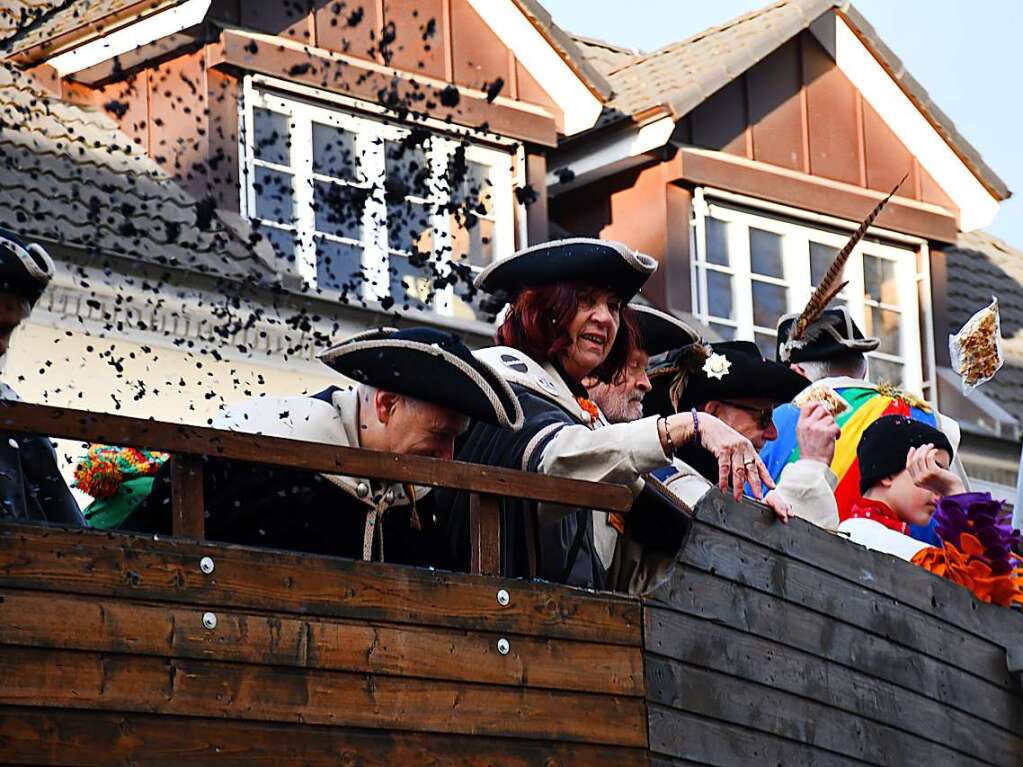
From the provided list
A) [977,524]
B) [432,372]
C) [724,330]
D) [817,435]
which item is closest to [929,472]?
[977,524]

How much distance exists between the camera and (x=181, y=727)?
5.59 metres

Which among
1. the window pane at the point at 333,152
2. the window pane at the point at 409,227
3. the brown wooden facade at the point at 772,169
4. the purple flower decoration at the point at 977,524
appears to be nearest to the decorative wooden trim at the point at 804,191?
the brown wooden facade at the point at 772,169

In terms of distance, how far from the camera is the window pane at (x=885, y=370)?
15.8 meters

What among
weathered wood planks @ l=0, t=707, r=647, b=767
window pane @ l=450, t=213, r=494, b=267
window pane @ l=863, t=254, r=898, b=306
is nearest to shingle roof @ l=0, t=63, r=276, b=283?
window pane @ l=450, t=213, r=494, b=267

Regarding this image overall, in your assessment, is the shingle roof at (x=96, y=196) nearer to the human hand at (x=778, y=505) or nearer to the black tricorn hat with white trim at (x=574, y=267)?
the black tricorn hat with white trim at (x=574, y=267)

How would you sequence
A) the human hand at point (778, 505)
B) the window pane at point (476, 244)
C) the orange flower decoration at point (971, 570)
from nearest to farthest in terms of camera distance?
the human hand at point (778, 505)
the orange flower decoration at point (971, 570)
the window pane at point (476, 244)

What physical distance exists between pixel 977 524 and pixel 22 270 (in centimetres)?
362

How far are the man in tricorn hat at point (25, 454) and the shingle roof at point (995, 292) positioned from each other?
10709 mm

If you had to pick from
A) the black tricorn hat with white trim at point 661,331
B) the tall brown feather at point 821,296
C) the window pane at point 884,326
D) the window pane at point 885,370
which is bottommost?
the black tricorn hat with white trim at point 661,331

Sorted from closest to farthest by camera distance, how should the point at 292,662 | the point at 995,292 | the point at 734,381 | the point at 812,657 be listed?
1. the point at 292,662
2. the point at 812,657
3. the point at 734,381
4. the point at 995,292

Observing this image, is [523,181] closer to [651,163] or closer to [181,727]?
[651,163]

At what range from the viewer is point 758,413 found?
7.93 metres

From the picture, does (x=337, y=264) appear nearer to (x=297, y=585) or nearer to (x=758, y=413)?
(x=758, y=413)

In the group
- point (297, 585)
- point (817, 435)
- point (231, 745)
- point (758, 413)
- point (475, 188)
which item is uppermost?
point (475, 188)
